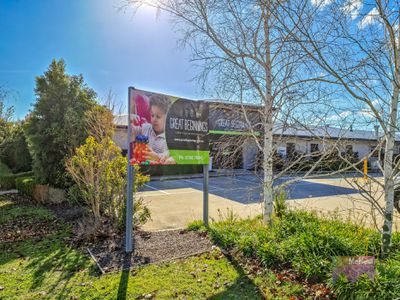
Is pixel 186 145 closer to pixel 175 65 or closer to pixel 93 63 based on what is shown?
pixel 175 65

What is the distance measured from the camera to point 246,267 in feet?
12.9

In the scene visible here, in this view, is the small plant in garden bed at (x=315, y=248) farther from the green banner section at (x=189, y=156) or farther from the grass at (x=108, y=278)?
the green banner section at (x=189, y=156)

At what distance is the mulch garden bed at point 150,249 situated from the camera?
4139 millimetres

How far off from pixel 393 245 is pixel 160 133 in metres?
4.11

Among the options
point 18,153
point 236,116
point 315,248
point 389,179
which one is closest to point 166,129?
point 236,116

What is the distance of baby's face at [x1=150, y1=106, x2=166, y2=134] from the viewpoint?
4.97 meters

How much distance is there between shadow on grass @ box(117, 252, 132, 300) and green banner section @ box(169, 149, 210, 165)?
6.48 ft

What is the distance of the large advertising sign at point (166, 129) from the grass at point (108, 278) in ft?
5.90

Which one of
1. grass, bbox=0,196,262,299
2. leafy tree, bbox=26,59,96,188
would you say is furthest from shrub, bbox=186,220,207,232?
leafy tree, bbox=26,59,96,188

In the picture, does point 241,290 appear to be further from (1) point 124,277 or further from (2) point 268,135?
(2) point 268,135

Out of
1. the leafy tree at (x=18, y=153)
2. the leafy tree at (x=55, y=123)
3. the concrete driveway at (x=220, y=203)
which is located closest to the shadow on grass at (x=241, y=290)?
the concrete driveway at (x=220, y=203)

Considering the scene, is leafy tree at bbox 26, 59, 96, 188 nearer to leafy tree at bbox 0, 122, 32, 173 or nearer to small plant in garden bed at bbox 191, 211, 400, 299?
leafy tree at bbox 0, 122, 32, 173

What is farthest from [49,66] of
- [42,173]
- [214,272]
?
[214,272]

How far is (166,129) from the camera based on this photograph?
5.23 metres
